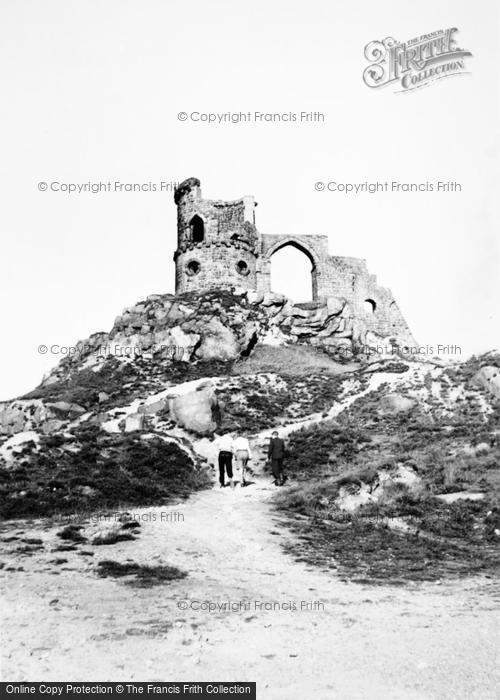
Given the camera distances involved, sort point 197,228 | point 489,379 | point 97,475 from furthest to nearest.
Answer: point 197,228
point 489,379
point 97,475

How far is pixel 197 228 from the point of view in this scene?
47812mm

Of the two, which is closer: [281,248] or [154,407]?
[154,407]

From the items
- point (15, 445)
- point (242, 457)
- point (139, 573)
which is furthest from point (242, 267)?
point (139, 573)

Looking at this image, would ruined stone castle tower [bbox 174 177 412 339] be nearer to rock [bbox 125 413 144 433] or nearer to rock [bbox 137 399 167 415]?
rock [bbox 137 399 167 415]

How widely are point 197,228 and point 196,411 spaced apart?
953 inches

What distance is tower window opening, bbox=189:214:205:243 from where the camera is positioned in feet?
154

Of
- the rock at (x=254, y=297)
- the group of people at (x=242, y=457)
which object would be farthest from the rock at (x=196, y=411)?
the rock at (x=254, y=297)

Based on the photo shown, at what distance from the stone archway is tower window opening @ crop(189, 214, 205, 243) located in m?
4.98

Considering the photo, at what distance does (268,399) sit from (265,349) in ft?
32.2

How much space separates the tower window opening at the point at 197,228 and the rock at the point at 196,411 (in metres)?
21.7

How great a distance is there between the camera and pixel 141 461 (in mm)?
20031

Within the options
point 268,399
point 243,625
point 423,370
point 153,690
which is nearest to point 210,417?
point 268,399

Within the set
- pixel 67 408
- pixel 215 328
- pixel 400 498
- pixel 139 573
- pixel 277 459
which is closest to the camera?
pixel 139 573

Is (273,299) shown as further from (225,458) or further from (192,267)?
(225,458)
